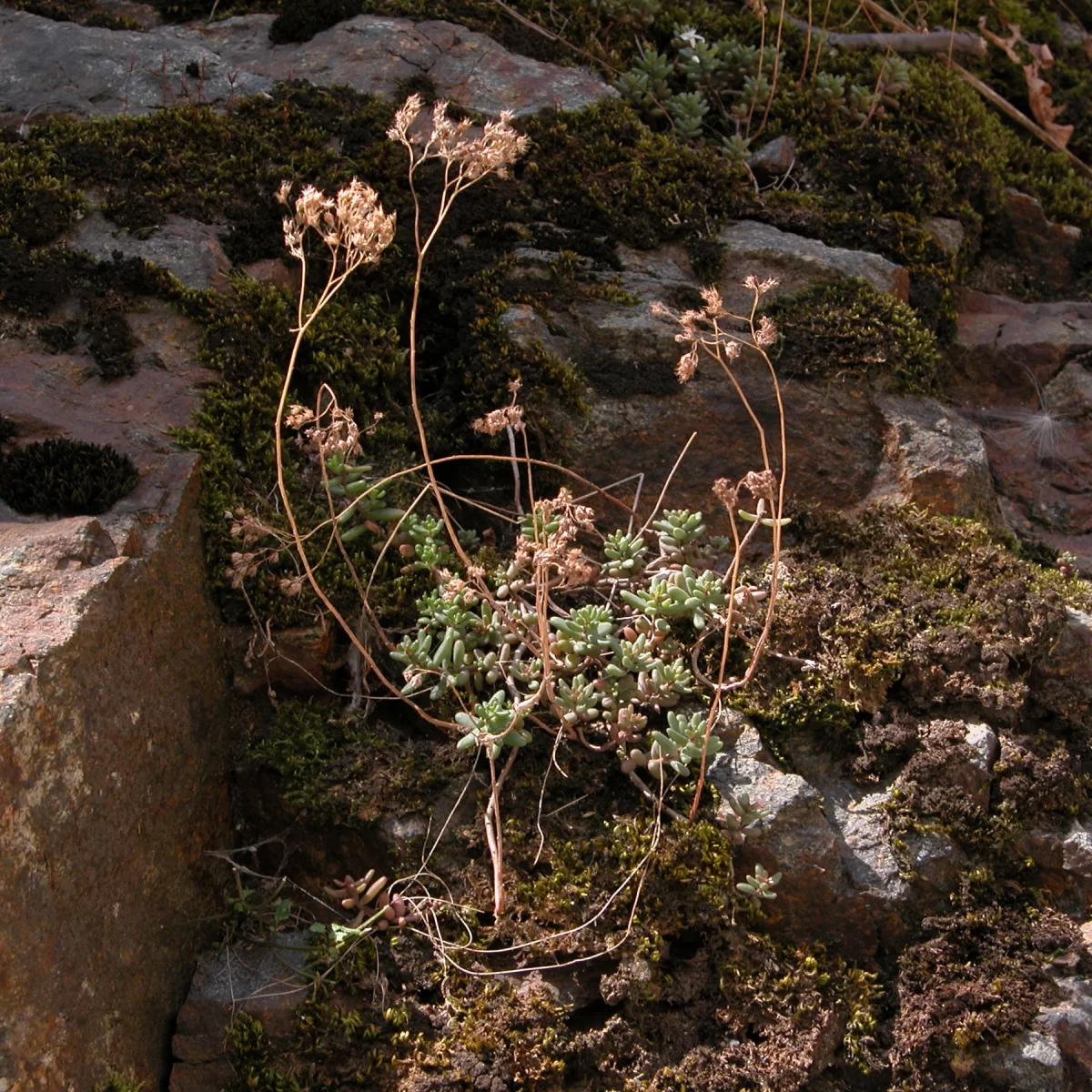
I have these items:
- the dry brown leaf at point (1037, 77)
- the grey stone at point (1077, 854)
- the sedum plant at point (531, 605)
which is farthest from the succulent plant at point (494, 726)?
the dry brown leaf at point (1037, 77)

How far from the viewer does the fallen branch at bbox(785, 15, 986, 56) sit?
7367 millimetres

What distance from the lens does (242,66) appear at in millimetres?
6508

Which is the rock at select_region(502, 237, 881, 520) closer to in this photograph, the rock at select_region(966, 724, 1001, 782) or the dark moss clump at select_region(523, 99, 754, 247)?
the dark moss clump at select_region(523, 99, 754, 247)

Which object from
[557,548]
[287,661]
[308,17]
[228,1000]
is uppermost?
[308,17]

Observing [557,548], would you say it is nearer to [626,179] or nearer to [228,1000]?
[228,1000]

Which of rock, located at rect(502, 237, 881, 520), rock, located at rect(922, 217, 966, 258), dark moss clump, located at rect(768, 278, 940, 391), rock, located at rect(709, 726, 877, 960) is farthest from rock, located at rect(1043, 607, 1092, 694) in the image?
rock, located at rect(922, 217, 966, 258)

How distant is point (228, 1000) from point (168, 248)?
128 inches

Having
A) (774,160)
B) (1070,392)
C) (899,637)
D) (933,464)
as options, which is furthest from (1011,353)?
(899,637)

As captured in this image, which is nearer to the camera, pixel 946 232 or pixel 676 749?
pixel 676 749

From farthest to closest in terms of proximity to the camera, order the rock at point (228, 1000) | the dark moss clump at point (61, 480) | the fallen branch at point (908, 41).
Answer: the fallen branch at point (908, 41)
the dark moss clump at point (61, 480)
the rock at point (228, 1000)

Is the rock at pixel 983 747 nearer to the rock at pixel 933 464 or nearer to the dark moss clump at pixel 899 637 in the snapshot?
the dark moss clump at pixel 899 637

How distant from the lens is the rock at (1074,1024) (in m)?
3.66

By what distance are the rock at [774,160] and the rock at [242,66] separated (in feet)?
2.96

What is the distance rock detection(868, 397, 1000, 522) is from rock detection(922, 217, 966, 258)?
1332 mm
